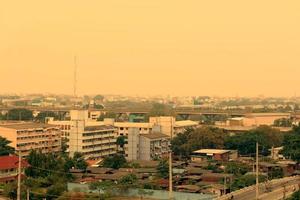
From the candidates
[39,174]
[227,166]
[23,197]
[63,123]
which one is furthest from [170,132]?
[23,197]

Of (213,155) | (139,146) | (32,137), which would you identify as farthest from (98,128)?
(213,155)

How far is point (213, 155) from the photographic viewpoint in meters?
22.1

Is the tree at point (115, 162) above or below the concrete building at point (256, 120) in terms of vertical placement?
below

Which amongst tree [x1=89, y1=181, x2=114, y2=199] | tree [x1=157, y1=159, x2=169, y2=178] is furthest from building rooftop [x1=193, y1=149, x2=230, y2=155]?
tree [x1=89, y1=181, x2=114, y2=199]

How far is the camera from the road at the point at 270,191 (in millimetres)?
13885

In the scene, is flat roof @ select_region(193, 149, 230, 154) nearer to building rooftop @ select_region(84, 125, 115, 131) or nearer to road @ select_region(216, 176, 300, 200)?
building rooftop @ select_region(84, 125, 115, 131)

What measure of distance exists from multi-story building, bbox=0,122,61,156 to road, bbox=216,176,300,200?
10.2m

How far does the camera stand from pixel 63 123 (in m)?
26.7

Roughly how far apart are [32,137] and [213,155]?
761 cm

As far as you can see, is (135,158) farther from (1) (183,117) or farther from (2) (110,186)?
(1) (183,117)

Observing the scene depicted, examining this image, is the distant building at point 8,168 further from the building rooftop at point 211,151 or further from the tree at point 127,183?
the building rooftop at point 211,151

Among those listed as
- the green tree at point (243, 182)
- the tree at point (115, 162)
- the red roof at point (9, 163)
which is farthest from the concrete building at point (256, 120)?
the red roof at point (9, 163)

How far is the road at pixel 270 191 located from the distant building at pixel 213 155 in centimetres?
492

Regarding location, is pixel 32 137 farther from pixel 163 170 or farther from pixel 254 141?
pixel 254 141
